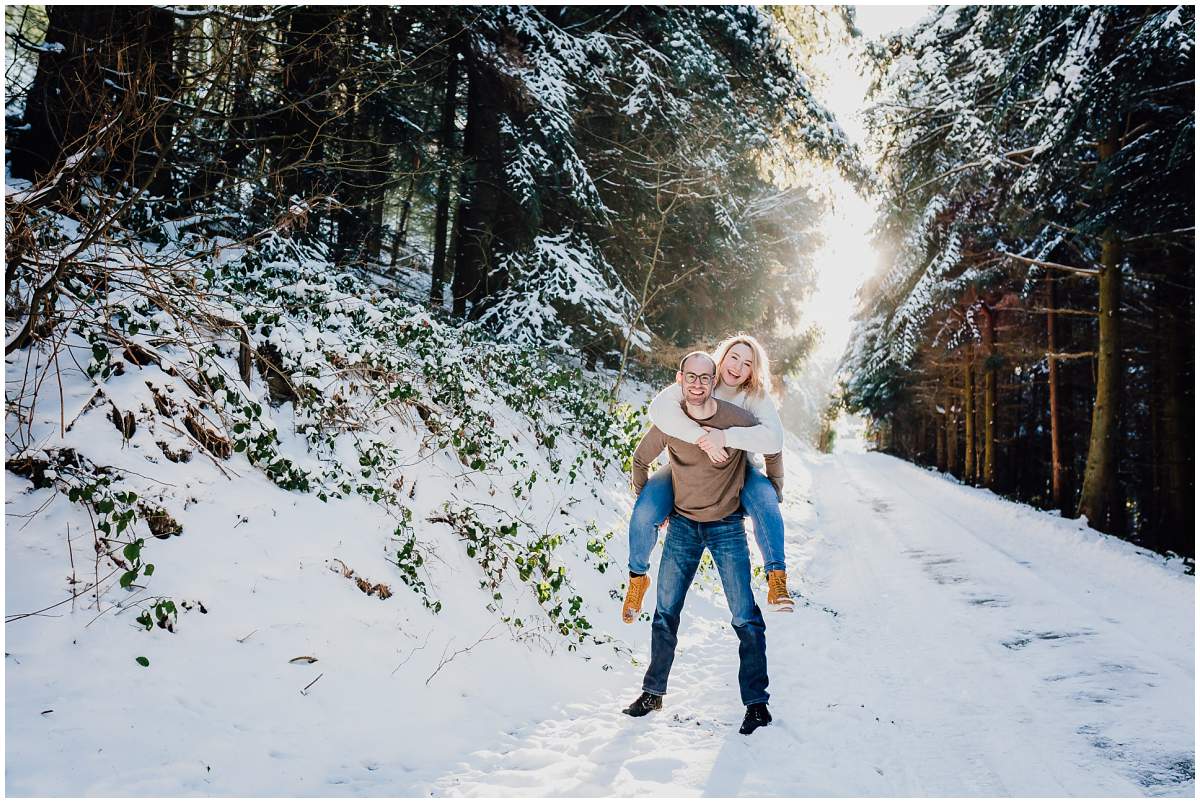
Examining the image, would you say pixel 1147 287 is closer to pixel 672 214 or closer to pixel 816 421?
pixel 672 214

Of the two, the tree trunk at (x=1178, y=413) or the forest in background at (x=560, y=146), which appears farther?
the tree trunk at (x=1178, y=413)

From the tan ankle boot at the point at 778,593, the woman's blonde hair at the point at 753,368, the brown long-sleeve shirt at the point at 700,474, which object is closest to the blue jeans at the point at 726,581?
the brown long-sleeve shirt at the point at 700,474

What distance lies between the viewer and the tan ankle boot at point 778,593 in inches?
129

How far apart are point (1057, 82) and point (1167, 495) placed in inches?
335

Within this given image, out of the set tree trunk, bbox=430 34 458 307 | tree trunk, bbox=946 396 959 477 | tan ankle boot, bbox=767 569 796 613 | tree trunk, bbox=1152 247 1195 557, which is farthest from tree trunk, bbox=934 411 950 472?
tan ankle boot, bbox=767 569 796 613

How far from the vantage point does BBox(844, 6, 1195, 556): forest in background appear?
8.49m

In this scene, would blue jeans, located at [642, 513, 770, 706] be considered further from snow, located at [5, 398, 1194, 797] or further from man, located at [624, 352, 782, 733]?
snow, located at [5, 398, 1194, 797]

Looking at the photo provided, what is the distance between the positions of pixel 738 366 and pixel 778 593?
1271 mm

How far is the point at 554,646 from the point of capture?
16.0 feet

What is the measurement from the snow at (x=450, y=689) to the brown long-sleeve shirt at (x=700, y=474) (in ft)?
4.41

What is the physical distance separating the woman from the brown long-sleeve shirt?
7 cm

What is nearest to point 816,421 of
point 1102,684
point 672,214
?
point 672,214

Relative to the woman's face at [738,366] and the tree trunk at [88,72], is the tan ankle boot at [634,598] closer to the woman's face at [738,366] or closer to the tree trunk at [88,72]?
the woman's face at [738,366]

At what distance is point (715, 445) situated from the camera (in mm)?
3359
